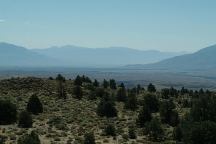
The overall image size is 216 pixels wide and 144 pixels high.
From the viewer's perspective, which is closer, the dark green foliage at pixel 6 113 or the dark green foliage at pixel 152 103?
the dark green foliage at pixel 6 113

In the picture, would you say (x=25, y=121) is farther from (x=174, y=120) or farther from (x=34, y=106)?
(x=174, y=120)

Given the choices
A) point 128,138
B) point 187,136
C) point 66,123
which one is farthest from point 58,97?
point 187,136

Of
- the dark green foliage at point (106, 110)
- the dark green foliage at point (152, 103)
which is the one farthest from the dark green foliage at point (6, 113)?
the dark green foliage at point (152, 103)

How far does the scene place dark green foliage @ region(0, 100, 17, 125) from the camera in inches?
2368

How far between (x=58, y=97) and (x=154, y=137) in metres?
28.5

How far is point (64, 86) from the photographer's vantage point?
88.7 meters

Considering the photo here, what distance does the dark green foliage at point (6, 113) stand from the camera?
6016cm

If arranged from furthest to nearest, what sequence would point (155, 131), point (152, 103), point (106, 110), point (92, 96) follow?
point (92, 96) < point (152, 103) < point (106, 110) < point (155, 131)

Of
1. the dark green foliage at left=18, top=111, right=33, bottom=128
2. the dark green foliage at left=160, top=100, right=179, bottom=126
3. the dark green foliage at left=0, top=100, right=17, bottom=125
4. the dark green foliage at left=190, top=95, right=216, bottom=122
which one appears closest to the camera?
the dark green foliage at left=190, top=95, right=216, bottom=122

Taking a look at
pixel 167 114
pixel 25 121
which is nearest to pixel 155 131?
pixel 167 114

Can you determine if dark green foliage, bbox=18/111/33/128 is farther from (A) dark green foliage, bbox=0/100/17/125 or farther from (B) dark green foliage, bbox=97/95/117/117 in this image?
(B) dark green foliage, bbox=97/95/117/117

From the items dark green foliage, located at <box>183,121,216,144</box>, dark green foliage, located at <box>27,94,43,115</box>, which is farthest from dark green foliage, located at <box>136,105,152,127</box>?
dark green foliage, located at <box>183,121,216,144</box>

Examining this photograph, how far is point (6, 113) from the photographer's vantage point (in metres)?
60.4

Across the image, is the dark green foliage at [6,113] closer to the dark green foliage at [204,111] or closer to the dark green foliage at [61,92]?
the dark green foliage at [61,92]
